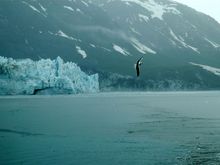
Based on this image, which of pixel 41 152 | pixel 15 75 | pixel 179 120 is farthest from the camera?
pixel 15 75

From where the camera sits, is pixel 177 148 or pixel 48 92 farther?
pixel 48 92

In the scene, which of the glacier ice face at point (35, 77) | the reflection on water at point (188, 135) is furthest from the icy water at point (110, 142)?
the glacier ice face at point (35, 77)

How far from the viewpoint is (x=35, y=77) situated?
5763 inches

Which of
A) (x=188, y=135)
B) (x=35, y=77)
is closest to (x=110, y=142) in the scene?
(x=188, y=135)

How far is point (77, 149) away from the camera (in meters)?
46.2

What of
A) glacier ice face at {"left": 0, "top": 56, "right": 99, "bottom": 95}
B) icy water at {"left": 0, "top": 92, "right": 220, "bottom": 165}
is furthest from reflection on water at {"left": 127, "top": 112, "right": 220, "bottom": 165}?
glacier ice face at {"left": 0, "top": 56, "right": 99, "bottom": 95}

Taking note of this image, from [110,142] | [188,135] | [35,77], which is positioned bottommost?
[188,135]

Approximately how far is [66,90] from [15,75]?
2134 centimetres

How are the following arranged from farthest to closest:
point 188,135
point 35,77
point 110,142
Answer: point 35,77
point 188,135
point 110,142

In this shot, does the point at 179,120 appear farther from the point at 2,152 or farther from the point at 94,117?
the point at 2,152

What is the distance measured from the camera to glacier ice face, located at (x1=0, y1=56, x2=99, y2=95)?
14512 centimetres

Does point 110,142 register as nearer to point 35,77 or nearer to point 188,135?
point 188,135

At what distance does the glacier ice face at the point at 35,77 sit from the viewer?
145 metres

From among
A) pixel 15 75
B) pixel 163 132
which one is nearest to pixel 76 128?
pixel 163 132
